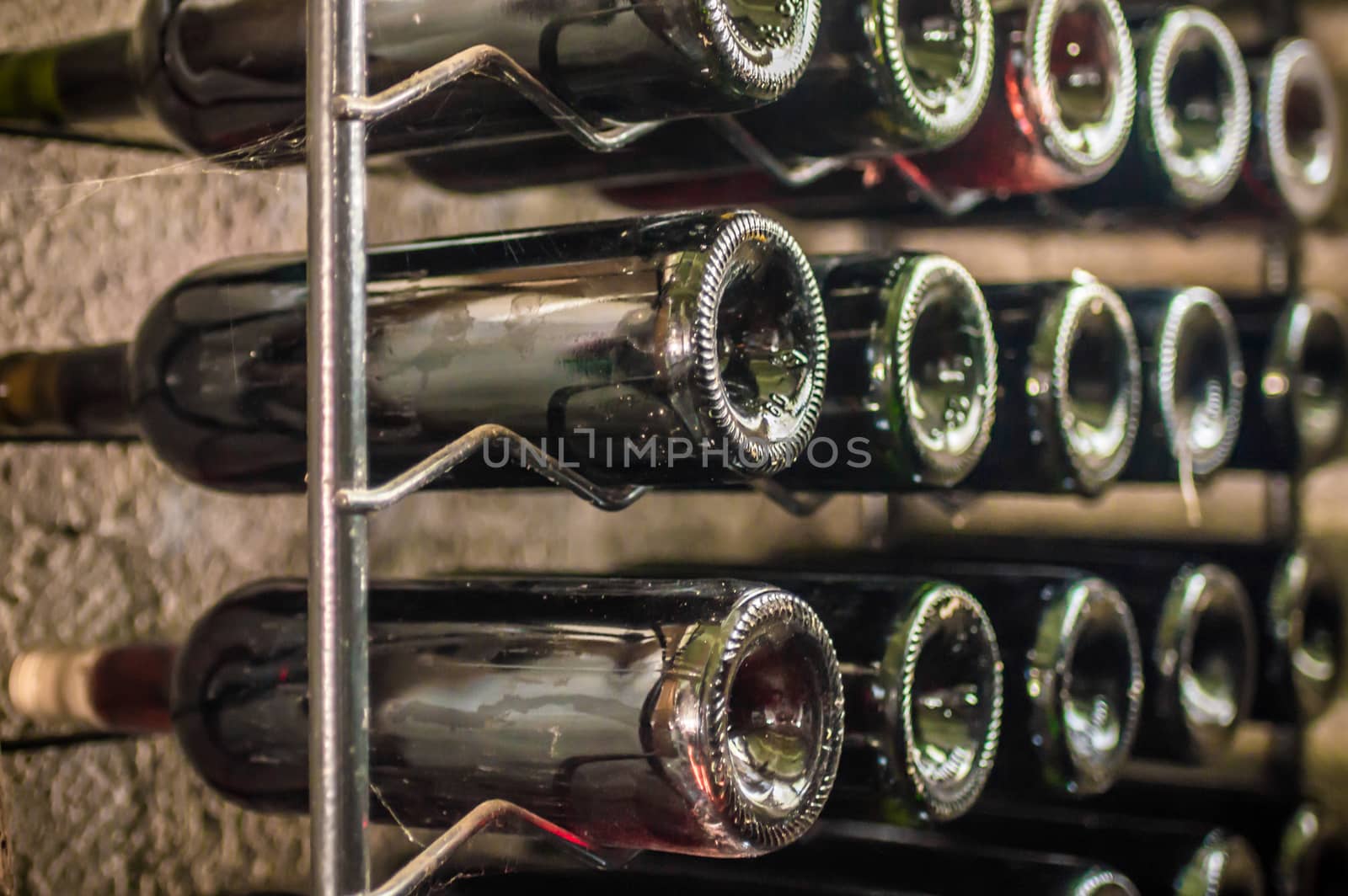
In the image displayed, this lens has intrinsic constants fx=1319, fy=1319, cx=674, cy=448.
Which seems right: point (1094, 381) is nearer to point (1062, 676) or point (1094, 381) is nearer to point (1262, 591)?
point (1062, 676)

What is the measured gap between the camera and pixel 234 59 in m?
0.59

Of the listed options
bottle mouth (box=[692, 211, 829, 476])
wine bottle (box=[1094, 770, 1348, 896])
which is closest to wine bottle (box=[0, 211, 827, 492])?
bottle mouth (box=[692, 211, 829, 476])

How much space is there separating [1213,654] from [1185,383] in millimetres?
200

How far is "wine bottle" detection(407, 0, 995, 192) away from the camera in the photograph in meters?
0.61

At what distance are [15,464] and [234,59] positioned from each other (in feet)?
0.89

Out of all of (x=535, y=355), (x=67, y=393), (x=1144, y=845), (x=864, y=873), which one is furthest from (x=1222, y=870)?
(x=67, y=393)

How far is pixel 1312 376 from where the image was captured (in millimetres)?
1162

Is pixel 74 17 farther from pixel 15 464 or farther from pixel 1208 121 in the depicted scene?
pixel 1208 121

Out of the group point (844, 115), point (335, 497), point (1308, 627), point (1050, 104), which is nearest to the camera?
point (335, 497)

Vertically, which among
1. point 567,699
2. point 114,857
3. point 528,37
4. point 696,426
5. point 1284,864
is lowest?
point 1284,864

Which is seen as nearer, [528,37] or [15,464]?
[528,37]

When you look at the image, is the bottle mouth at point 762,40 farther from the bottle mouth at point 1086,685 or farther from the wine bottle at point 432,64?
the bottle mouth at point 1086,685

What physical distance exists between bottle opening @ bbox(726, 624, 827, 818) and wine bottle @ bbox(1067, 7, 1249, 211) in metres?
0.51

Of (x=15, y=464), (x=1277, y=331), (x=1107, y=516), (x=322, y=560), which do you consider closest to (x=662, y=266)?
(x=322, y=560)
